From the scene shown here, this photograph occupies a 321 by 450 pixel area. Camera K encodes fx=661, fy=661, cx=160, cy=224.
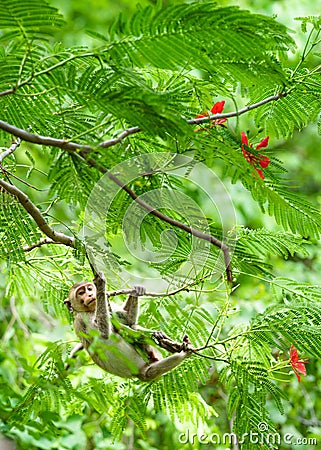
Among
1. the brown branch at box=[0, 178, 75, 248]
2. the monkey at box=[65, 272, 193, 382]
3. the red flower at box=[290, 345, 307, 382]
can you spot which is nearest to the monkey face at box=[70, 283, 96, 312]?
the monkey at box=[65, 272, 193, 382]

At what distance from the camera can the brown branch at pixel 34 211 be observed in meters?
0.90

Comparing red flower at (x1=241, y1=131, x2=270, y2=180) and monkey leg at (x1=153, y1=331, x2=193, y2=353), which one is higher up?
red flower at (x1=241, y1=131, x2=270, y2=180)

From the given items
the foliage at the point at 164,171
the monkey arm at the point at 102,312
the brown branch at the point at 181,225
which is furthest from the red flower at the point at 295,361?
the monkey arm at the point at 102,312

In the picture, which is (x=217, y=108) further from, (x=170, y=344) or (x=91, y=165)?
(x=170, y=344)

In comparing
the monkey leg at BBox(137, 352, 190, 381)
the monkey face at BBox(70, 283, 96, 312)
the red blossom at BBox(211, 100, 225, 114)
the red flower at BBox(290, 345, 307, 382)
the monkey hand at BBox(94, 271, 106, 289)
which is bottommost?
the monkey leg at BBox(137, 352, 190, 381)

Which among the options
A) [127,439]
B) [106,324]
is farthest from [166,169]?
[127,439]

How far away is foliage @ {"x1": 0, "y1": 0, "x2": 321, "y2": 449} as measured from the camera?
0.69 metres

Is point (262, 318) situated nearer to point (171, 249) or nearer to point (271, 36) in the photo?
point (171, 249)

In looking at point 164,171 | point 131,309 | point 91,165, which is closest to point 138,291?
point 131,309

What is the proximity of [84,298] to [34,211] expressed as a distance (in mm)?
199

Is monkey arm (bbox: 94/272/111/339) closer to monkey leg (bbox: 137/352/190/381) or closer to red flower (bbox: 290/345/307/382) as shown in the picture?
monkey leg (bbox: 137/352/190/381)

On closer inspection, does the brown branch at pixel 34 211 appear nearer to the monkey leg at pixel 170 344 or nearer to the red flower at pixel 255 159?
the monkey leg at pixel 170 344

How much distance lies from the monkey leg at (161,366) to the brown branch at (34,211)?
0.22 meters

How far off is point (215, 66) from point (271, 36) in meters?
0.07
